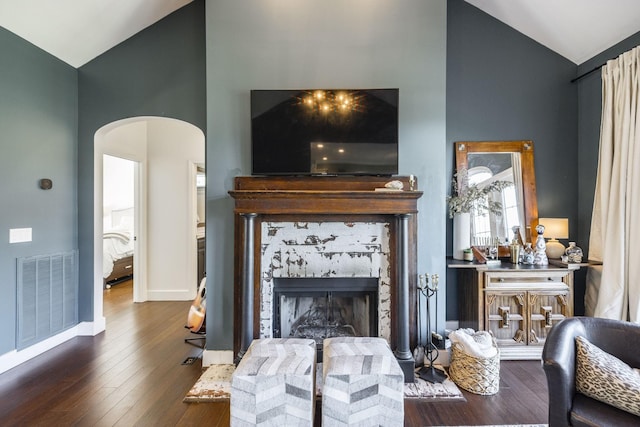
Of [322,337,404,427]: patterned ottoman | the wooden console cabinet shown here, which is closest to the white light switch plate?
[322,337,404,427]: patterned ottoman

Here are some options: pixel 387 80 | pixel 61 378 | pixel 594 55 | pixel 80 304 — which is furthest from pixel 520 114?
pixel 80 304

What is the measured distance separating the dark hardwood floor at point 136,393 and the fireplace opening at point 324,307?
2.53ft

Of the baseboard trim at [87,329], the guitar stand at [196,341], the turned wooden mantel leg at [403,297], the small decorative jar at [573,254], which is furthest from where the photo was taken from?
the baseboard trim at [87,329]

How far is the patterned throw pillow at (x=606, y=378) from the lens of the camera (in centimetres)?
152

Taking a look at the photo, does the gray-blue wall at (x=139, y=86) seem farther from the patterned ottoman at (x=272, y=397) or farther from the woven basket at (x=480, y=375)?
the woven basket at (x=480, y=375)

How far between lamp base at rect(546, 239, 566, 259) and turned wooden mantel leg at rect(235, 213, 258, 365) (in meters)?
2.99

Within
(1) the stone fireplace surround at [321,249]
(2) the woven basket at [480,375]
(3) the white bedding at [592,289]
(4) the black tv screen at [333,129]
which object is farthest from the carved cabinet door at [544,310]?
(4) the black tv screen at [333,129]

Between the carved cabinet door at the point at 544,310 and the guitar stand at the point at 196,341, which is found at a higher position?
the carved cabinet door at the point at 544,310

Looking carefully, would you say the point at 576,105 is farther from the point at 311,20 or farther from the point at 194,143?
the point at 194,143

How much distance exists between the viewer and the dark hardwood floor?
2168mm

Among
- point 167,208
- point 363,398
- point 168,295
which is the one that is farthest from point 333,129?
point 168,295

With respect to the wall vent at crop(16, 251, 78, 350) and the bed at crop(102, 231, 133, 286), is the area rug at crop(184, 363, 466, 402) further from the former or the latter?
the bed at crop(102, 231, 133, 286)

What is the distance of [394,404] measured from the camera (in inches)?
74.3

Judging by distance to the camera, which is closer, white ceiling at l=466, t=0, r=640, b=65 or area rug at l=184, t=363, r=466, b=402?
area rug at l=184, t=363, r=466, b=402
